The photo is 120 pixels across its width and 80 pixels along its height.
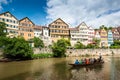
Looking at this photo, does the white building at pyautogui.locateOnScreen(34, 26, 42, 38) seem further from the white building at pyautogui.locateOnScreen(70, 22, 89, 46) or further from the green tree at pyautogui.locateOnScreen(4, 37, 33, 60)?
the green tree at pyautogui.locateOnScreen(4, 37, 33, 60)

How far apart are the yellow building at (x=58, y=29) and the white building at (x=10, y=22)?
15369 millimetres

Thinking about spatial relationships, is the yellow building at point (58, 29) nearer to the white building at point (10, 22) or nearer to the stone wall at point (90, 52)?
the stone wall at point (90, 52)

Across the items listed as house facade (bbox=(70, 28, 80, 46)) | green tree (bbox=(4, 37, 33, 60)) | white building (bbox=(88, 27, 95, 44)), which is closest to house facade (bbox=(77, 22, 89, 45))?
house facade (bbox=(70, 28, 80, 46))

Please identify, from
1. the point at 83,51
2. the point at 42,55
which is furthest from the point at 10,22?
the point at 83,51

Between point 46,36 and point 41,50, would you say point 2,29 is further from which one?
point 46,36

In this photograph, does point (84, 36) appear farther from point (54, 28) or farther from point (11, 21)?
point (11, 21)

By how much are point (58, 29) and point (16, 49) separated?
1265 inches

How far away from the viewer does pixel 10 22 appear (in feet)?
212

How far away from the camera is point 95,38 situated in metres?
85.3

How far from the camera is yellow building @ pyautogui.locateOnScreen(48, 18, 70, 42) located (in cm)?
7554

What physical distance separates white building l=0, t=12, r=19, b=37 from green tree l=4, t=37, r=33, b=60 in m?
16.6

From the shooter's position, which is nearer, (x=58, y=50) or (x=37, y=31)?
(x=58, y=50)

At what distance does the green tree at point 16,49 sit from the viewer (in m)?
47.1

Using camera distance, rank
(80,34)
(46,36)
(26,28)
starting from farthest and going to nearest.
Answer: (80,34) < (46,36) < (26,28)
